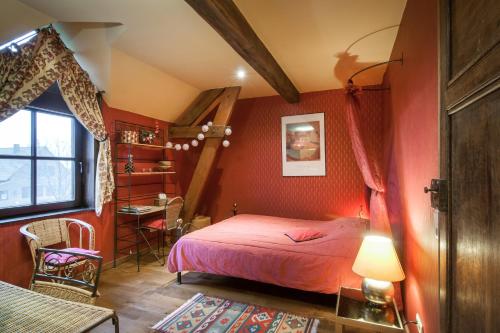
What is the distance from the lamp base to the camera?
1.75 meters

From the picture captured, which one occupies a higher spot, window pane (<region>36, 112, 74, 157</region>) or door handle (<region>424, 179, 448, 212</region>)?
window pane (<region>36, 112, 74, 157</region>)

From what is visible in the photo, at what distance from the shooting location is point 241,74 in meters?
3.61

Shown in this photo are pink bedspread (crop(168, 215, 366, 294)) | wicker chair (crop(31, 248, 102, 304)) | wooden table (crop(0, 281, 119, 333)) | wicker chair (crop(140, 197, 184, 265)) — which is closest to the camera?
wooden table (crop(0, 281, 119, 333))

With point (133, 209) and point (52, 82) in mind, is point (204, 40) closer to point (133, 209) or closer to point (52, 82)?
point (52, 82)

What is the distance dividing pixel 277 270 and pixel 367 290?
906 mm

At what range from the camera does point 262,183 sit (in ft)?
15.2

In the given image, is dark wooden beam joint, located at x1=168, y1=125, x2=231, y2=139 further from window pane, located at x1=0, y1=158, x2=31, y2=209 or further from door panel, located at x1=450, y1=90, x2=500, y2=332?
door panel, located at x1=450, y1=90, x2=500, y2=332

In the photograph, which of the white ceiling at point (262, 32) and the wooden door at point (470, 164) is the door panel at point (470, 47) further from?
the white ceiling at point (262, 32)

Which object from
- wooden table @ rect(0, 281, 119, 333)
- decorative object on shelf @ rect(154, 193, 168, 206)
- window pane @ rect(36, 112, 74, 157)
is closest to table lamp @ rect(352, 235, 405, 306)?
wooden table @ rect(0, 281, 119, 333)

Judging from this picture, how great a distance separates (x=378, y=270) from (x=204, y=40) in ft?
8.26

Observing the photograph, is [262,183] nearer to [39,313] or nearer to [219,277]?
[219,277]

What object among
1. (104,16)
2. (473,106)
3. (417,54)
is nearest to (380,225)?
(417,54)

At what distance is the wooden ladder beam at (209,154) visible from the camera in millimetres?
4043

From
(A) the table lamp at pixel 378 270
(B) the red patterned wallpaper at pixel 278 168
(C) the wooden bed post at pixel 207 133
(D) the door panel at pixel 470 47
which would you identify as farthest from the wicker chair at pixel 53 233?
(D) the door panel at pixel 470 47
